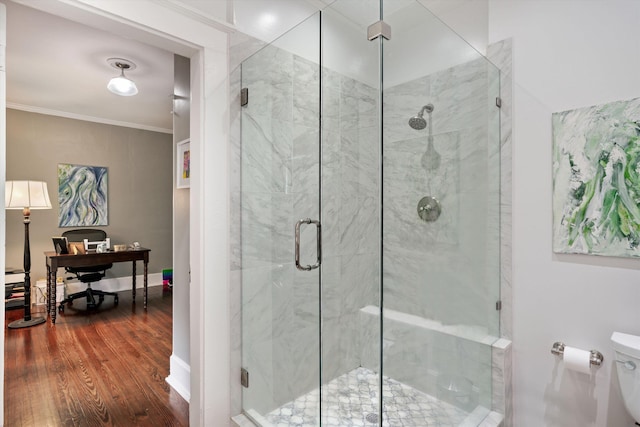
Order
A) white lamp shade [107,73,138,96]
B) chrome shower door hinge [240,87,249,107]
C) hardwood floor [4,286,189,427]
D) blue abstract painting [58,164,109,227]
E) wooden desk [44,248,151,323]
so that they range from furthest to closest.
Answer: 1. blue abstract painting [58,164,109,227]
2. wooden desk [44,248,151,323]
3. white lamp shade [107,73,138,96]
4. hardwood floor [4,286,189,427]
5. chrome shower door hinge [240,87,249,107]

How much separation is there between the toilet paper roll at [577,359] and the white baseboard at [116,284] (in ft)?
18.3

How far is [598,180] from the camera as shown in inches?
63.0

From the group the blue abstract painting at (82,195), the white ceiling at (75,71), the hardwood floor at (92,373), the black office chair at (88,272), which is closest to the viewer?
the hardwood floor at (92,373)

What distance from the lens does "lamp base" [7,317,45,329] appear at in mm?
3587

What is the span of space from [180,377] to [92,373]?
0.79 meters

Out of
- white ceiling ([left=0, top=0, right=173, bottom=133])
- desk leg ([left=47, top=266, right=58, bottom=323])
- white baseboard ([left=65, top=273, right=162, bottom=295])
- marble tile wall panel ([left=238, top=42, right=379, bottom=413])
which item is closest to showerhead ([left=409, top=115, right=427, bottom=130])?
marble tile wall panel ([left=238, top=42, right=379, bottom=413])

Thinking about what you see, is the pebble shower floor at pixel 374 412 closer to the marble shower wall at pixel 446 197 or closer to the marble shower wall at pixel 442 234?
the marble shower wall at pixel 442 234

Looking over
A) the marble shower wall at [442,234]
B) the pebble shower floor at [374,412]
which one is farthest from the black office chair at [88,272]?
the marble shower wall at [442,234]

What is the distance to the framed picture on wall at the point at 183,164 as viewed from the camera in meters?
2.38

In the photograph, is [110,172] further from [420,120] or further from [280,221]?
[420,120]

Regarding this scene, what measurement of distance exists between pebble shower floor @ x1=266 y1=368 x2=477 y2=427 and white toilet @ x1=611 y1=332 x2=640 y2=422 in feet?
2.19

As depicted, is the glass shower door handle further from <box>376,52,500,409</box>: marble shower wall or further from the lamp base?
the lamp base

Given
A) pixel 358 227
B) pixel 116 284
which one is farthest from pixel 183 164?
pixel 116 284

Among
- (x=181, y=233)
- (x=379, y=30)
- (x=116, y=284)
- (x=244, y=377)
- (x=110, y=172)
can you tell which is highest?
(x=379, y=30)
